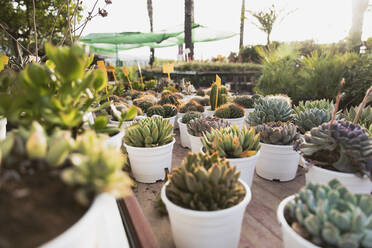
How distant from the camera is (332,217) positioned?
66 cm

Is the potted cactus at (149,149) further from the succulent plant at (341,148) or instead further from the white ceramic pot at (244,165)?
the succulent plant at (341,148)

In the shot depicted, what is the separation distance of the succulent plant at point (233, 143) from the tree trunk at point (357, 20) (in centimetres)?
513

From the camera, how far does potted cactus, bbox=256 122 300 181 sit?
1.43m

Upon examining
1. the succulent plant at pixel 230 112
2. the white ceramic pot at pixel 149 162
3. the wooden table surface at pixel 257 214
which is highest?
the succulent plant at pixel 230 112

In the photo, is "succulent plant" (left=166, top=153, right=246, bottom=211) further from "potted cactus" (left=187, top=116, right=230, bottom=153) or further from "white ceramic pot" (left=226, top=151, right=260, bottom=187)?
"potted cactus" (left=187, top=116, right=230, bottom=153)

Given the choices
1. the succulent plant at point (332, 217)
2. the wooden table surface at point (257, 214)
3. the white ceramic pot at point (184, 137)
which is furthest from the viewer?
the white ceramic pot at point (184, 137)

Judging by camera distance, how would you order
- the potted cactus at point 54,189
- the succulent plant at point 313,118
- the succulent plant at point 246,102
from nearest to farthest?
the potted cactus at point 54,189, the succulent plant at point 313,118, the succulent plant at point 246,102

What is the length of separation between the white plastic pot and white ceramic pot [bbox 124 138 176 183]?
1.91 feet

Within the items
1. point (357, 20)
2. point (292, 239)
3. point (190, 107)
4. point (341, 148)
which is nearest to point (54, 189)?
point (292, 239)

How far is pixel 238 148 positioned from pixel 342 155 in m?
0.44

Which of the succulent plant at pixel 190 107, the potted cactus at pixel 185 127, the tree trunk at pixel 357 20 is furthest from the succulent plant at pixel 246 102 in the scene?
the tree trunk at pixel 357 20

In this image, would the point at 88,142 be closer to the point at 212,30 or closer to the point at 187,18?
the point at 187,18

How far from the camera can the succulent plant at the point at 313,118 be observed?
5.23 ft

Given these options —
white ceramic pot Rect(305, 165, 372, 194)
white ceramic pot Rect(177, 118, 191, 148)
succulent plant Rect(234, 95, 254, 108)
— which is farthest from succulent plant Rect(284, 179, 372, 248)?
succulent plant Rect(234, 95, 254, 108)
